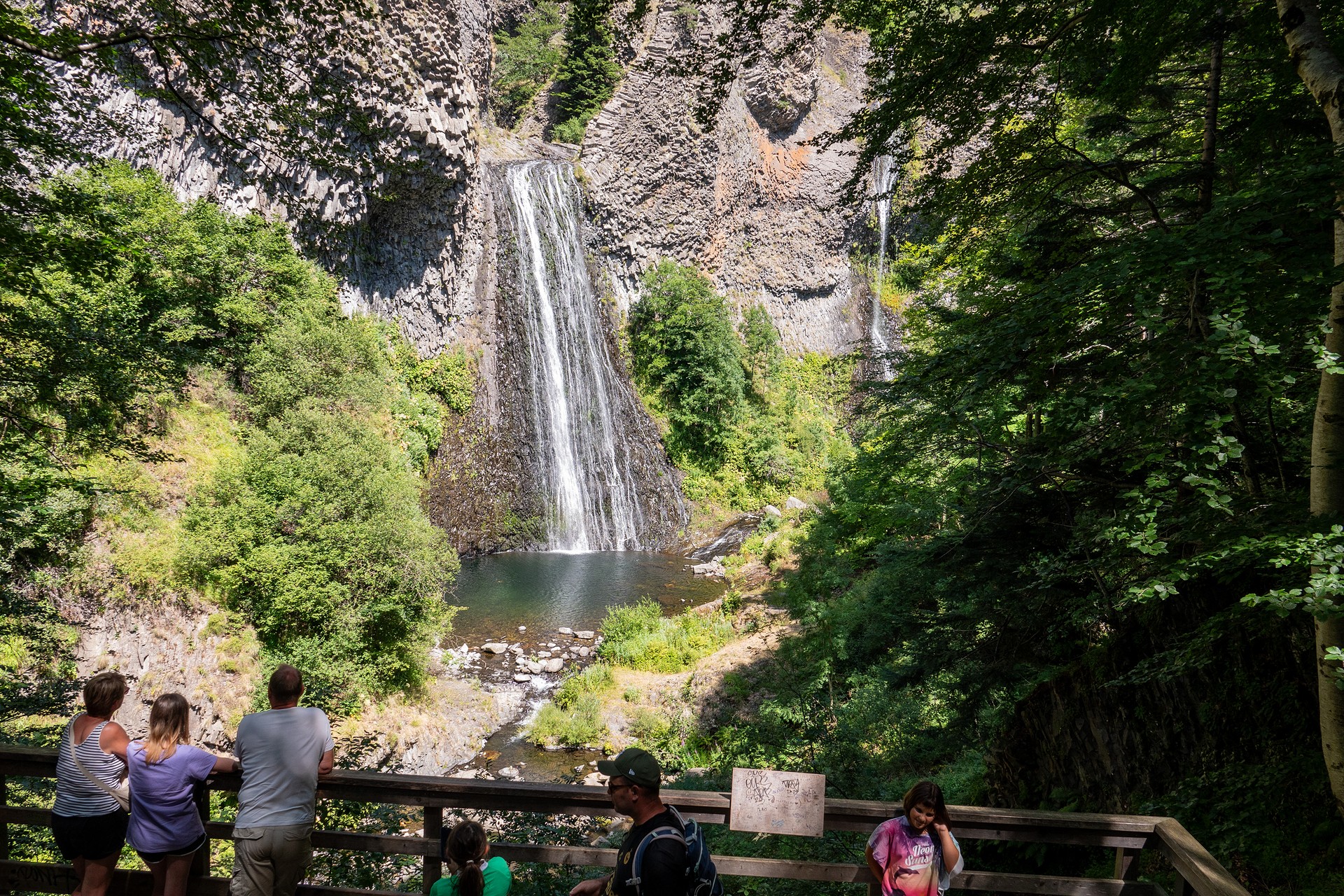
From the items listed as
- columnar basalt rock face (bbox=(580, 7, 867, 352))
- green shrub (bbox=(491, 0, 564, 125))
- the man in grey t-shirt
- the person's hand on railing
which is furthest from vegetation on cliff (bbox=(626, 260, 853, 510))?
the person's hand on railing

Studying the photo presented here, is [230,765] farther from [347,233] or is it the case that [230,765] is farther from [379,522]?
[347,233]

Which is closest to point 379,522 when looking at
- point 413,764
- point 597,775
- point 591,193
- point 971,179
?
point 413,764

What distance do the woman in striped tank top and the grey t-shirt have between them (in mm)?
573

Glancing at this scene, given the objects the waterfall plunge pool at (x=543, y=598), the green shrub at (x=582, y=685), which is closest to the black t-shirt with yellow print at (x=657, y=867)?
the waterfall plunge pool at (x=543, y=598)

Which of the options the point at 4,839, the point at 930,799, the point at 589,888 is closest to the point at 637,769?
the point at 589,888

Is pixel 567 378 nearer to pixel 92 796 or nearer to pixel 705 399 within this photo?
pixel 705 399

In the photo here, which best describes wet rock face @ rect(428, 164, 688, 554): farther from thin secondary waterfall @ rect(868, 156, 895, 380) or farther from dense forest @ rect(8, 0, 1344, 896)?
thin secondary waterfall @ rect(868, 156, 895, 380)

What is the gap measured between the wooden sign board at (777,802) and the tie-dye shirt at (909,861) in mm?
290

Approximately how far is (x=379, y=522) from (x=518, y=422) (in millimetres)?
11356

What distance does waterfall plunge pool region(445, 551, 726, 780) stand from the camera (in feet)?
39.6

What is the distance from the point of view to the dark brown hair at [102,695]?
3131mm

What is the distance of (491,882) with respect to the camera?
2773 mm

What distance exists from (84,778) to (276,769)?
888mm

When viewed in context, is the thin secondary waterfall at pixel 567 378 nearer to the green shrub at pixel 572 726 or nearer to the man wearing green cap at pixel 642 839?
the green shrub at pixel 572 726
